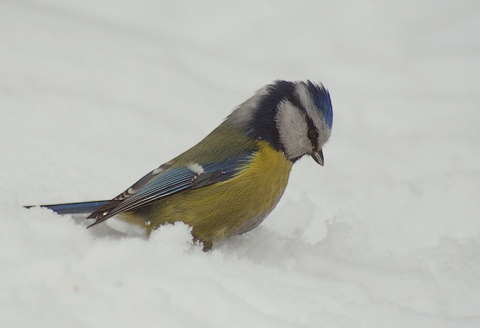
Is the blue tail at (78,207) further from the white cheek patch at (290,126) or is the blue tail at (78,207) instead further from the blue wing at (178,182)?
the white cheek patch at (290,126)

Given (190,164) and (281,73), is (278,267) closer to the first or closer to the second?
(190,164)

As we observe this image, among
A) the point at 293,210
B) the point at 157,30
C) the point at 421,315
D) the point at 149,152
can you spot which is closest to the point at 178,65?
the point at 157,30

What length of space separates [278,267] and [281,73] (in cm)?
334

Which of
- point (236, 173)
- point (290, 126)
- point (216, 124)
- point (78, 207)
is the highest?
point (216, 124)

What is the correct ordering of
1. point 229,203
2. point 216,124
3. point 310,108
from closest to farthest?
point 229,203 < point 310,108 < point 216,124

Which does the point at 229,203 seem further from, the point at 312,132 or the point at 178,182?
the point at 312,132

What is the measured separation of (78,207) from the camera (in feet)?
13.1

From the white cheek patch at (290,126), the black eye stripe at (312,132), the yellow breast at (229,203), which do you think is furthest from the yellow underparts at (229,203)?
the black eye stripe at (312,132)

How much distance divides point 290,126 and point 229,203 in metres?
0.50

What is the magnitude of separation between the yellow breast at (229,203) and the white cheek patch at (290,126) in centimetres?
11

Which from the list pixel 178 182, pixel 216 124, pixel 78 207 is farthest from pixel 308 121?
pixel 216 124

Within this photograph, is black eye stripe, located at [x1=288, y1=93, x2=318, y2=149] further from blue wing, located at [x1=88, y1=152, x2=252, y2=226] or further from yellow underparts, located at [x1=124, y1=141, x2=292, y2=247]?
blue wing, located at [x1=88, y1=152, x2=252, y2=226]

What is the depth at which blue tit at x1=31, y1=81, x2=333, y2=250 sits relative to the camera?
3.96m

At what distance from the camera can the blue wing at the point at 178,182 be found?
13.0 ft
